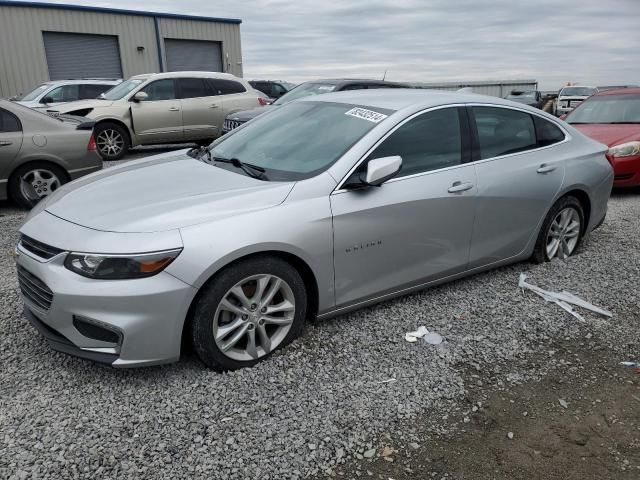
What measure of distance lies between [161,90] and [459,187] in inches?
368

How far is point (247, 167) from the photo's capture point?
11.9 feet

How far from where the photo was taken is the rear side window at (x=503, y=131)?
163 inches

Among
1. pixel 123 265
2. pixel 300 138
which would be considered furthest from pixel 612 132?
pixel 123 265

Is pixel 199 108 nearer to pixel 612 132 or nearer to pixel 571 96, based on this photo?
pixel 612 132

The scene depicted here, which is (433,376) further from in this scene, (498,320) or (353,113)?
(353,113)

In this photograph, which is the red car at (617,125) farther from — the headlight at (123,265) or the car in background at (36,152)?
the car in background at (36,152)

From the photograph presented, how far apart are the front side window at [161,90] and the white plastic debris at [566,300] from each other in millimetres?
9413

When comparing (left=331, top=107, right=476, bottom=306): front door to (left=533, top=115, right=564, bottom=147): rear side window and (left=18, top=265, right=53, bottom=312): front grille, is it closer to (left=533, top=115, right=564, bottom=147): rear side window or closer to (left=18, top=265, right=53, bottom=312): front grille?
(left=533, top=115, right=564, bottom=147): rear side window

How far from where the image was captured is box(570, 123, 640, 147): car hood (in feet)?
25.5

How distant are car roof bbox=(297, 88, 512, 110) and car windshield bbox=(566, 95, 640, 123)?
5.39 m

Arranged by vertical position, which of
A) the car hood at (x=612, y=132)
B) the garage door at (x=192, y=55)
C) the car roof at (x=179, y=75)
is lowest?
the car hood at (x=612, y=132)

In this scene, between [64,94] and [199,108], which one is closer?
[199,108]

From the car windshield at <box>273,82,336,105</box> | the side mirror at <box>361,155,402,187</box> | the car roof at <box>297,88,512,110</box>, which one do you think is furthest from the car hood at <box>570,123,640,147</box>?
the side mirror at <box>361,155,402,187</box>

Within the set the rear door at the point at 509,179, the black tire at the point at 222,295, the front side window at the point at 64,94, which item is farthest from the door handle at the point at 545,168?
the front side window at the point at 64,94
